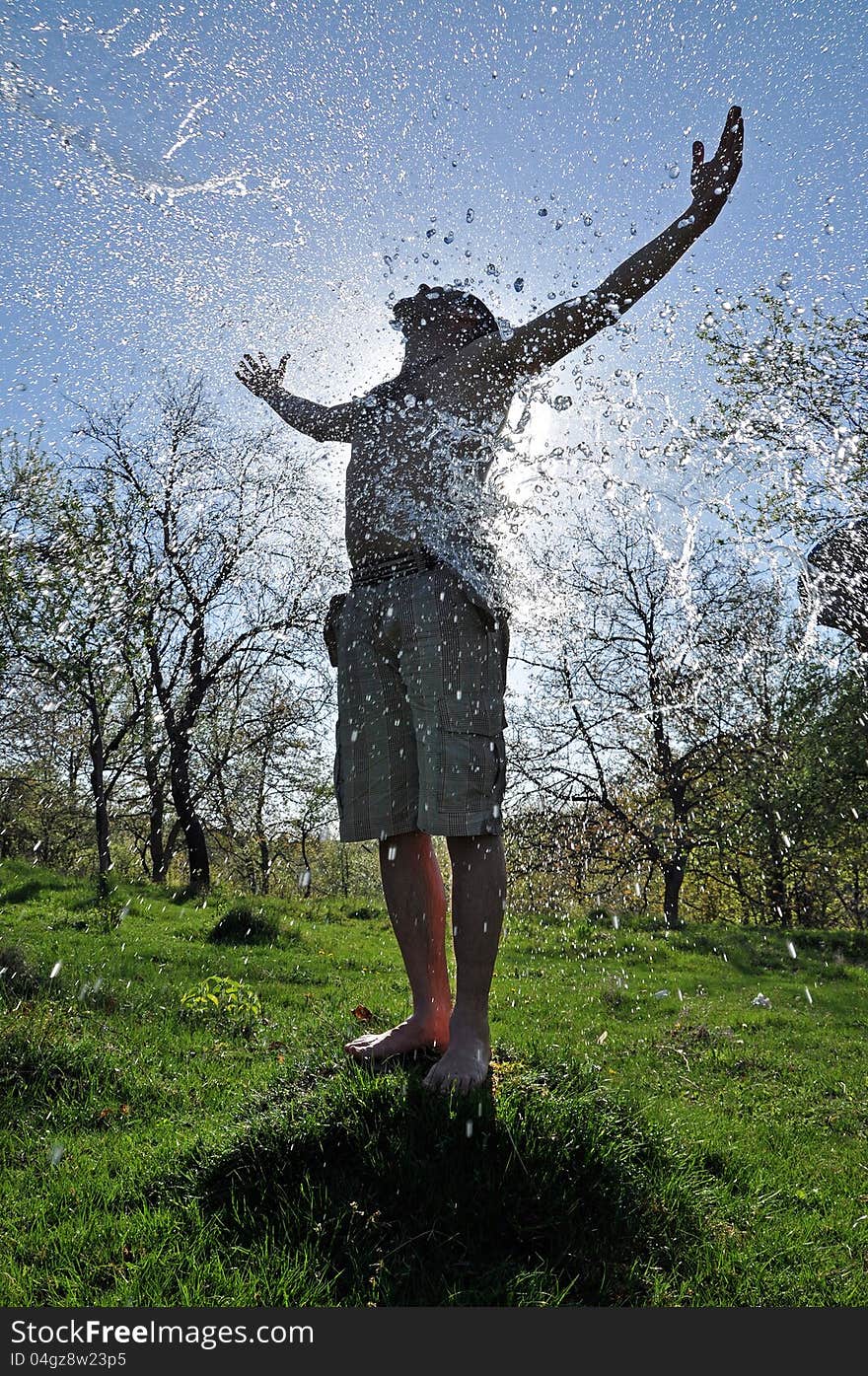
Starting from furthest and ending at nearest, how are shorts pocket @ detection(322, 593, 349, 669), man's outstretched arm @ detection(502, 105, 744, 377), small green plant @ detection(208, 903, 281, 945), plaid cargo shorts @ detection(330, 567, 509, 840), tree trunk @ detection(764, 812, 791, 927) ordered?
tree trunk @ detection(764, 812, 791, 927) < small green plant @ detection(208, 903, 281, 945) < shorts pocket @ detection(322, 593, 349, 669) < man's outstretched arm @ detection(502, 105, 744, 377) < plaid cargo shorts @ detection(330, 567, 509, 840)

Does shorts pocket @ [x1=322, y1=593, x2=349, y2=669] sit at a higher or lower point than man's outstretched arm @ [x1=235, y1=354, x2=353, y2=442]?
lower

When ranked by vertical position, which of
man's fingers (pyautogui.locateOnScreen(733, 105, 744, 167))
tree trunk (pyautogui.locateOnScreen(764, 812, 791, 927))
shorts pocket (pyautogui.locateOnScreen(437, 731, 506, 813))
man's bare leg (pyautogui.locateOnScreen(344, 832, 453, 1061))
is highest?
man's fingers (pyautogui.locateOnScreen(733, 105, 744, 167))

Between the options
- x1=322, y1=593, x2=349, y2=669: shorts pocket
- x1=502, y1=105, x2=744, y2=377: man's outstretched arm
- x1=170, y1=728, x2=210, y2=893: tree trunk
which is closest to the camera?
x1=502, y1=105, x2=744, y2=377: man's outstretched arm

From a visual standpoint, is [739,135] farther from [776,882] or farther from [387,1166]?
[776,882]

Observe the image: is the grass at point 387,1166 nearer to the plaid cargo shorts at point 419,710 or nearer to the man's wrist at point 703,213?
the plaid cargo shorts at point 419,710

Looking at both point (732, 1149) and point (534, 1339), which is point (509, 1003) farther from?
point (534, 1339)

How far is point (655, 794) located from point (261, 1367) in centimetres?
1356

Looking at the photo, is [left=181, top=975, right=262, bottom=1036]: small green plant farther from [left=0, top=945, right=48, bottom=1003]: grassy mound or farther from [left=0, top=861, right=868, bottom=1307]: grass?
[left=0, top=945, right=48, bottom=1003]: grassy mound

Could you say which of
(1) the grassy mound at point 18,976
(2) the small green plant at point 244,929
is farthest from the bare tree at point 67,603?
(1) the grassy mound at point 18,976

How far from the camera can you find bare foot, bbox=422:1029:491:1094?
2234 millimetres

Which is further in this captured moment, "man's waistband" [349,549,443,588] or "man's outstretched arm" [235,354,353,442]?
"man's outstretched arm" [235,354,353,442]

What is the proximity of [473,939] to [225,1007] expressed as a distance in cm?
256

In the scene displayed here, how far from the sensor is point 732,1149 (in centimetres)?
280

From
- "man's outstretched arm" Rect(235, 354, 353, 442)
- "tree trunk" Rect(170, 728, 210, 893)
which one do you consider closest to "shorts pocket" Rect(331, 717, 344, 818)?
"man's outstretched arm" Rect(235, 354, 353, 442)
